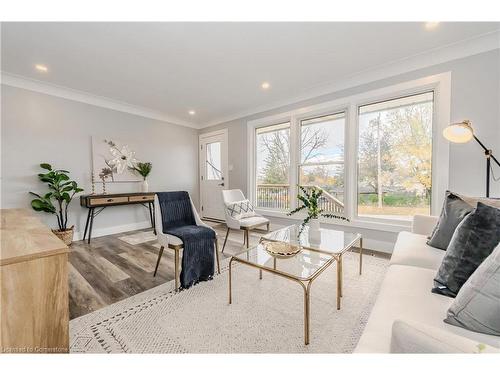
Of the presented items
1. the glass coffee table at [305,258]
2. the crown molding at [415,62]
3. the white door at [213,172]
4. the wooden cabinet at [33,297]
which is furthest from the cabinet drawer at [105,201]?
the crown molding at [415,62]

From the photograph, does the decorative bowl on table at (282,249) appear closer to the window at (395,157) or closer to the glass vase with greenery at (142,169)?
the window at (395,157)

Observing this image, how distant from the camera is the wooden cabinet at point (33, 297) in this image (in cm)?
86

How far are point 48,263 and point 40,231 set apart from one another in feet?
1.47

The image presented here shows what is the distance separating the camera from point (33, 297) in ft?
2.99

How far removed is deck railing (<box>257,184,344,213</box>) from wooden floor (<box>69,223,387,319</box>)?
0.88 metres

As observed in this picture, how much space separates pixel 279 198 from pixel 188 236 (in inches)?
93.7

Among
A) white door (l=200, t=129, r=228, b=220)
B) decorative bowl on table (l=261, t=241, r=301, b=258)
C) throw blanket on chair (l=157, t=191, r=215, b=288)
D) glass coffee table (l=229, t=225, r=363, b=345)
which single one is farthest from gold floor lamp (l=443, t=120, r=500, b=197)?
white door (l=200, t=129, r=228, b=220)

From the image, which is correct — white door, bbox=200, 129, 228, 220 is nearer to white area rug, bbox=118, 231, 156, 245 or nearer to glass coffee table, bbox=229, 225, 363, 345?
white area rug, bbox=118, 231, 156, 245

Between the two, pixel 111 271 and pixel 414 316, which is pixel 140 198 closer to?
pixel 111 271

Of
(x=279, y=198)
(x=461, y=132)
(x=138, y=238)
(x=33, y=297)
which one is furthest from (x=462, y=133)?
(x=138, y=238)

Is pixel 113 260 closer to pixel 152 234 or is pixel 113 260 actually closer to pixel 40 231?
pixel 152 234

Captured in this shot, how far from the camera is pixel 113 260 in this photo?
259 cm

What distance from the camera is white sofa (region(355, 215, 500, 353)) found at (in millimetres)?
510

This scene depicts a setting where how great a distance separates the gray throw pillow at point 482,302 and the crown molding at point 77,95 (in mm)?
4695
